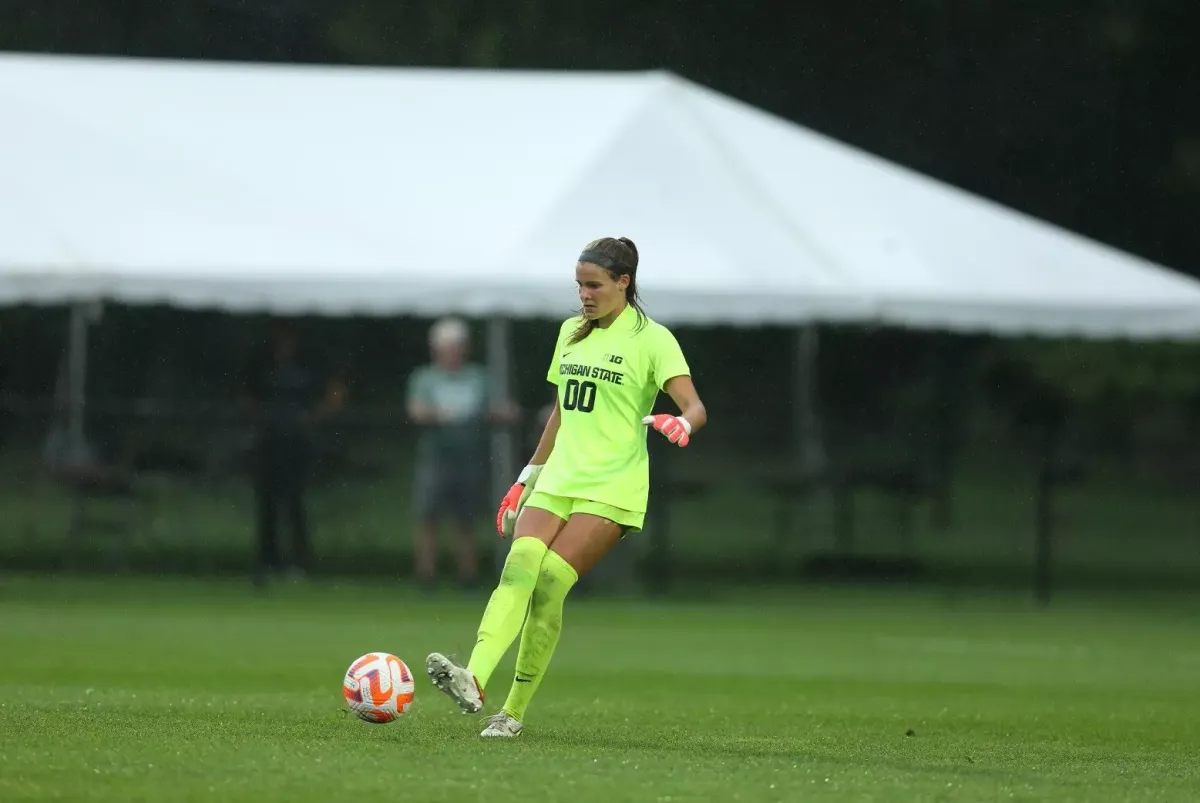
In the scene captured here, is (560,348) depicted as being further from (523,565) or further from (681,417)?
(523,565)

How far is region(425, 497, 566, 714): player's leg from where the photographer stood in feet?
25.9

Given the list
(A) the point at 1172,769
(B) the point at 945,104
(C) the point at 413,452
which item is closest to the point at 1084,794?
(A) the point at 1172,769

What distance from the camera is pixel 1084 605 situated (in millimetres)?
19234

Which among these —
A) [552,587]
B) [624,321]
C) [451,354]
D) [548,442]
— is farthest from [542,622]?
[451,354]

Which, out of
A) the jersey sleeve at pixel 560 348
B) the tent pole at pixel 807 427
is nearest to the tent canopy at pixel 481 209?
the tent pole at pixel 807 427

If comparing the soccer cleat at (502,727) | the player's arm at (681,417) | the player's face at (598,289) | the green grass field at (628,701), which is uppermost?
the player's face at (598,289)

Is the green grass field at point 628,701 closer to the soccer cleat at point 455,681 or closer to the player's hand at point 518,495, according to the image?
the soccer cleat at point 455,681

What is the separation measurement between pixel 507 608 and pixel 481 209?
10.8 metres

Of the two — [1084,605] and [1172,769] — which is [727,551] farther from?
[1172,769]

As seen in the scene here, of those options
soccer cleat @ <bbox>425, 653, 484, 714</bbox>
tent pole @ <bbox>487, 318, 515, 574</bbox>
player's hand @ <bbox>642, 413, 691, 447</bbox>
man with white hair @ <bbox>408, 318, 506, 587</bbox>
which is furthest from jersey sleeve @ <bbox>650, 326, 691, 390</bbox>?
man with white hair @ <bbox>408, 318, 506, 587</bbox>

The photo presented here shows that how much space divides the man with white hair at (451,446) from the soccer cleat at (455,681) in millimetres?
10181

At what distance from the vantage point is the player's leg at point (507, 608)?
7898 millimetres

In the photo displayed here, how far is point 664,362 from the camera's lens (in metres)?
8.46

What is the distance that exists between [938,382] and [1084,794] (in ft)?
77.2
